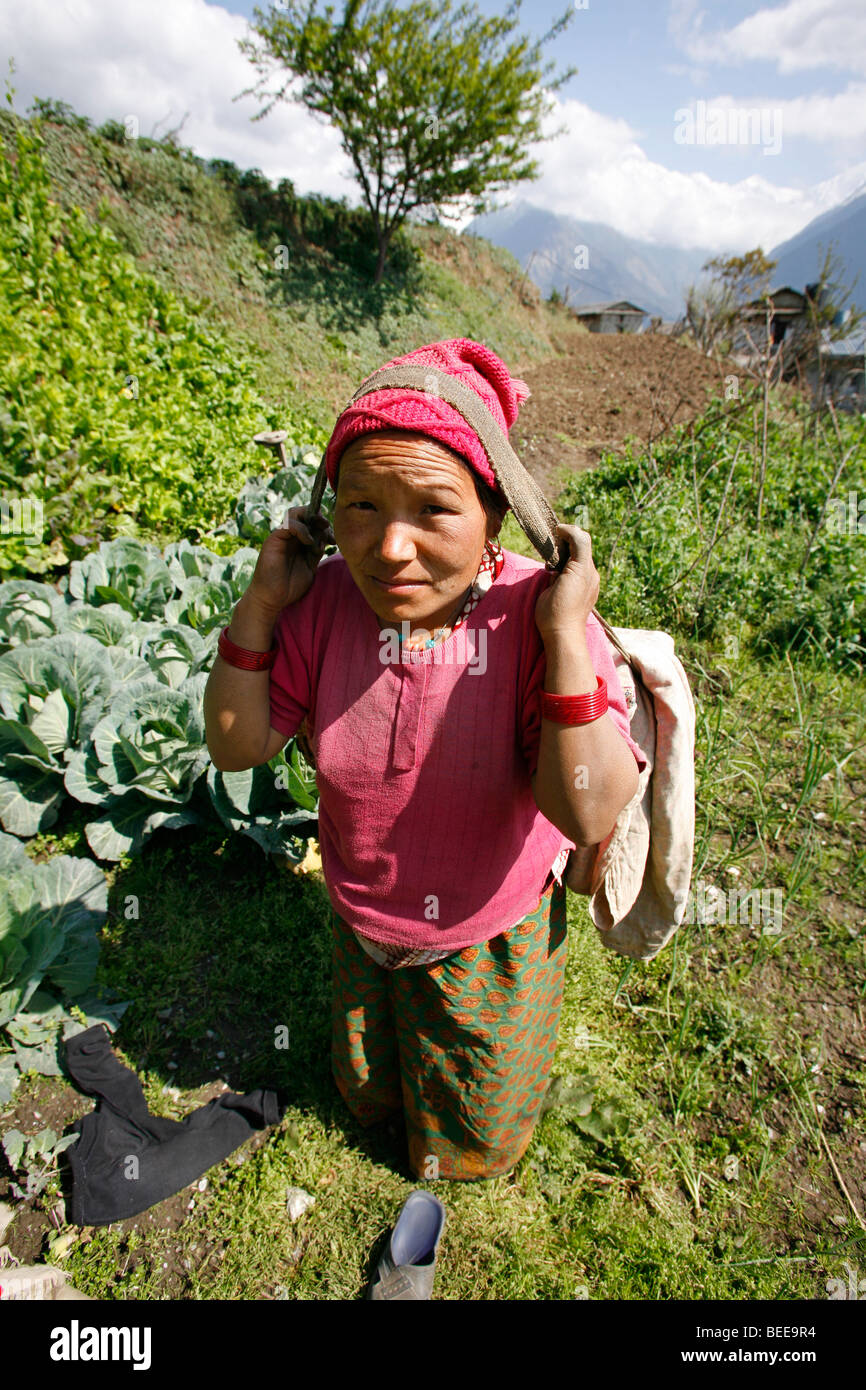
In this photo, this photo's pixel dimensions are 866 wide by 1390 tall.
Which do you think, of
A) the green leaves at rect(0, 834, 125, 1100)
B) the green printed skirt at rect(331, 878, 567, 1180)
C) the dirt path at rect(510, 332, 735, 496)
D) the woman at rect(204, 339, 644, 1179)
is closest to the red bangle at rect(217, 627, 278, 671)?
the woman at rect(204, 339, 644, 1179)

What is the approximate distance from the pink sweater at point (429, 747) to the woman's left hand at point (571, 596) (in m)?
0.12

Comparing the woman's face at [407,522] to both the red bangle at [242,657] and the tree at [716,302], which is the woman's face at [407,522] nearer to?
the red bangle at [242,657]

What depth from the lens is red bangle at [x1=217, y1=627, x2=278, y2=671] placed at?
127 cm

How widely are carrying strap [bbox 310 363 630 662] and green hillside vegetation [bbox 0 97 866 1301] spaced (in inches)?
66.5

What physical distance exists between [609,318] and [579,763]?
31.8 m

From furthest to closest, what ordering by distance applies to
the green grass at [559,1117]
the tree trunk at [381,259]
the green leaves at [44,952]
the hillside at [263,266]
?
the tree trunk at [381,259]
the hillside at [263,266]
the green leaves at [44,952]
the green grass at [559,1117]

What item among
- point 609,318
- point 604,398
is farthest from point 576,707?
point 609,318

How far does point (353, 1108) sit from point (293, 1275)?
0.41m

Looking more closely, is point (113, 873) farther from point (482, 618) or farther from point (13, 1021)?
point (482, 618)

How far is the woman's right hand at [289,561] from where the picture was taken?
4.04 ft

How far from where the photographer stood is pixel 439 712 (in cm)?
124

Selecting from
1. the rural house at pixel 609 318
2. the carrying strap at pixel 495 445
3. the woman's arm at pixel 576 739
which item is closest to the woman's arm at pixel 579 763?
the woman's arm at pixel 576 739

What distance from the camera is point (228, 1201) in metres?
1.97
